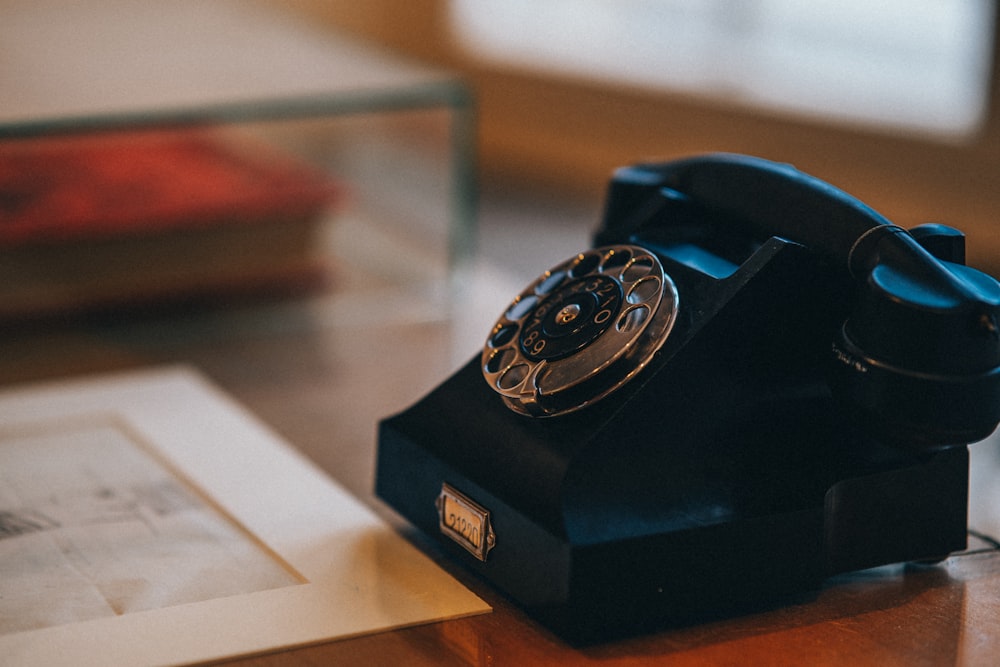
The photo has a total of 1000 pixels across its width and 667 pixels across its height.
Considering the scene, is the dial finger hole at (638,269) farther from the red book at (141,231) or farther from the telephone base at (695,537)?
the red book at (141,231)

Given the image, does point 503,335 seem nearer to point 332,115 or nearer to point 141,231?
point 332,115

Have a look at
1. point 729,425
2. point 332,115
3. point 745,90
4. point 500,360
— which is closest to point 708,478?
point 729,425

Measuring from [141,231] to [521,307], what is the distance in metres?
0.73

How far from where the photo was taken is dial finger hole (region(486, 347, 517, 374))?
67 cm

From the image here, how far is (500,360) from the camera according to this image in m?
0.68

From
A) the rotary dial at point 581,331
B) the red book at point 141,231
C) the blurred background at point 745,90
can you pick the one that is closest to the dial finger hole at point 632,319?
the rotary dial at point 581,331

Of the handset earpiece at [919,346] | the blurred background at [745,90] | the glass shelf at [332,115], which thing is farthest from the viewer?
the blurred background at [745,90]

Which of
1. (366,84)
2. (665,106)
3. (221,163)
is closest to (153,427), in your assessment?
(366,84)

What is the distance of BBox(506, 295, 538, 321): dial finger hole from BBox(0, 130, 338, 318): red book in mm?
676

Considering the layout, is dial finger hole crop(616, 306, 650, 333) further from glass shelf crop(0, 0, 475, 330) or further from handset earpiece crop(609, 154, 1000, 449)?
glass shelf crop(0, 0, 475, 330)

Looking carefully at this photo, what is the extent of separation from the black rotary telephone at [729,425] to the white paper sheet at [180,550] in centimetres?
6

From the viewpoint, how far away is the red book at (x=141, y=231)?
130 cm

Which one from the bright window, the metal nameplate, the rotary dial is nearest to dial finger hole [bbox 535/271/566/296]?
the rotary dial

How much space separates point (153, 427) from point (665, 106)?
2090 mm
